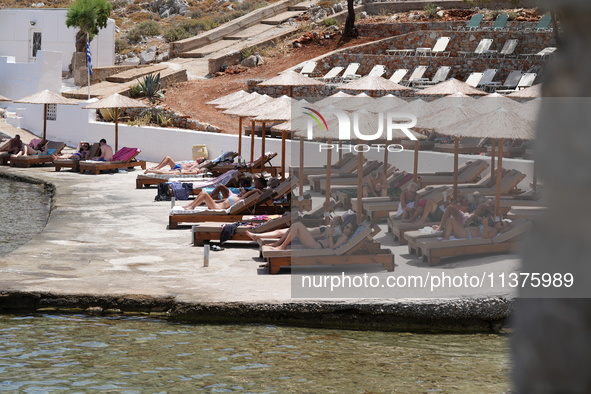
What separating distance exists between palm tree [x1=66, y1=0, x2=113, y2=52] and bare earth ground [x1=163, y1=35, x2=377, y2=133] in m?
5.75

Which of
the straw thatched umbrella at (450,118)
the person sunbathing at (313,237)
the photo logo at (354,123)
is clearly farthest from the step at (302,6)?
the person sunbathing at (313,237)

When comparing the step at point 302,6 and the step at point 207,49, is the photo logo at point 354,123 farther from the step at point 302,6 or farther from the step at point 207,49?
the step at point 302,6

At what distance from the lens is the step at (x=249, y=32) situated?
123 ft

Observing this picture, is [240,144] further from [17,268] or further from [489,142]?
[17,268]

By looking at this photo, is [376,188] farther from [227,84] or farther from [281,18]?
[281,18]

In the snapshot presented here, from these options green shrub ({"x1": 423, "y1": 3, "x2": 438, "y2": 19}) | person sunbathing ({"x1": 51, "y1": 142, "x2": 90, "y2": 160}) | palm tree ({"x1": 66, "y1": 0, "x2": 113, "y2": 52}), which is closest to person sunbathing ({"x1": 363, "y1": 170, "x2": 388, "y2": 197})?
person sunbathing ({"x1": 51, "y1": 142, "x2": 90, "y2": 160})

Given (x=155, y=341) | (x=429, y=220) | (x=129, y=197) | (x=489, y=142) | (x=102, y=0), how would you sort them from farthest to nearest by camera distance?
1. (x=102, y=0)
2. (x=489, y=142)
3. (x=129, y=197)
4. (x=429, y=220)
5. (x=155, y=341)

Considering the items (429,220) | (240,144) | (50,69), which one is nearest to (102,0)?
(50,69)

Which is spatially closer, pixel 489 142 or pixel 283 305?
pixel 283 305

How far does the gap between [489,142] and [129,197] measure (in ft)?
27.2

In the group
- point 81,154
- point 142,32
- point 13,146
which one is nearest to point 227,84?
point 13,146

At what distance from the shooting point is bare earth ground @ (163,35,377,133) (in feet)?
92.0

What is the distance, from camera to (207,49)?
36.6m

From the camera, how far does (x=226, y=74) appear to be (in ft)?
108
